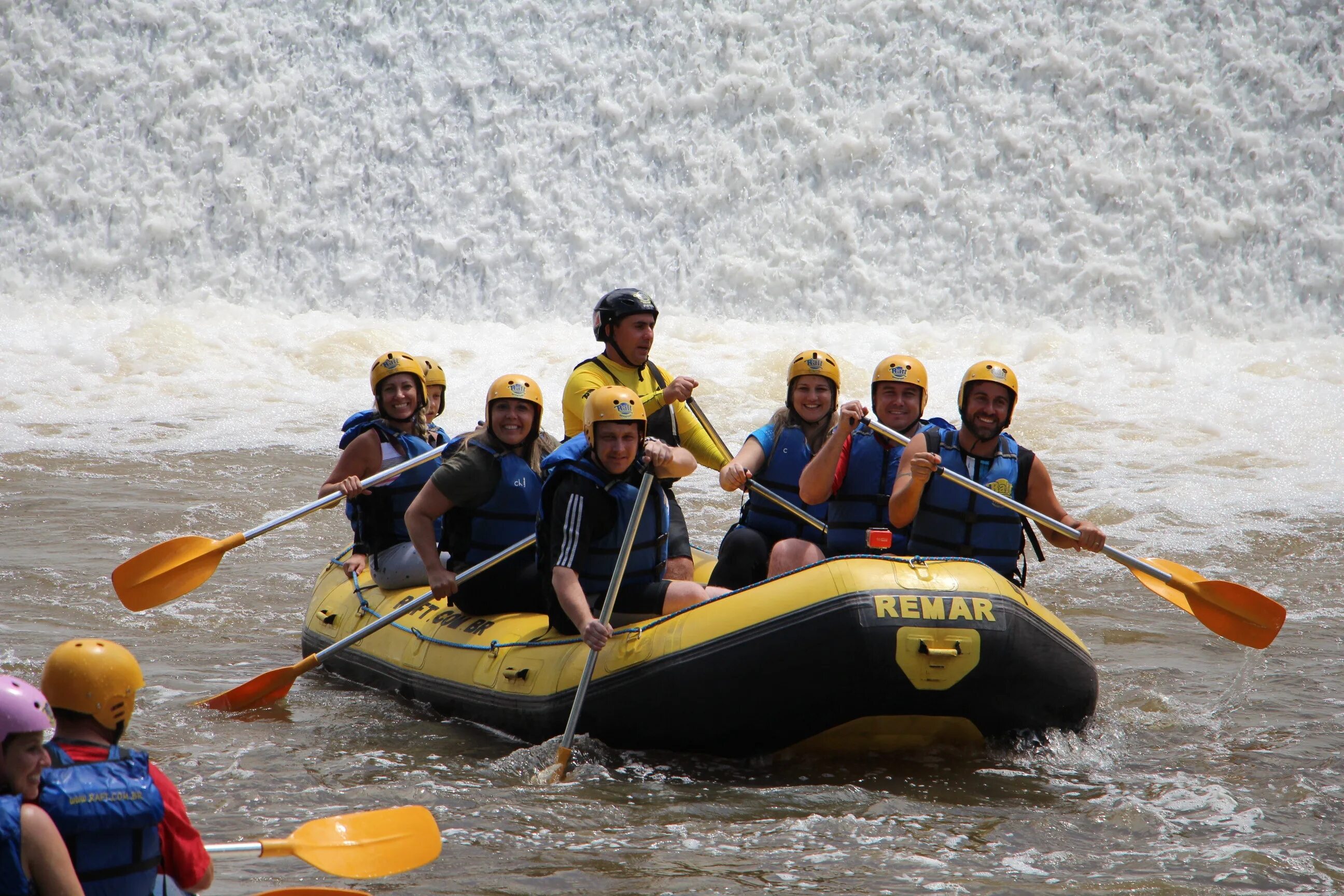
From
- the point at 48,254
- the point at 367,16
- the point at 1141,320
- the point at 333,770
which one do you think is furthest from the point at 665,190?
the point at 333,770

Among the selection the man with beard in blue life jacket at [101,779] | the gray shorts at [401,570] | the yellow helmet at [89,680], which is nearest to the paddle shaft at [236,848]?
the man with beard in blue life jacket at [101,779]

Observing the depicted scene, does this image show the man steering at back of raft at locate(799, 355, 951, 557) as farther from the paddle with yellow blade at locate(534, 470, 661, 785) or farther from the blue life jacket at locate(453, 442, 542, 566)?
the blue life jacket at locate(453, 442, 542, 566)

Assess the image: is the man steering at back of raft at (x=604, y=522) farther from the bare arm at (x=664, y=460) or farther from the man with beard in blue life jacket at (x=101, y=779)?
the man with beard in blue life jacket at (x=101, y=779)

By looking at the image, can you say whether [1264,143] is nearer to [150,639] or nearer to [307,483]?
[307,483]

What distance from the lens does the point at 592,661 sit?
4414 millimetres

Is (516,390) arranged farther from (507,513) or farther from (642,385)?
(642,385)

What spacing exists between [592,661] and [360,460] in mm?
1859

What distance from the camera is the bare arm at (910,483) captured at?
15.5 feet

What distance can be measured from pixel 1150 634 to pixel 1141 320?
8.73 m

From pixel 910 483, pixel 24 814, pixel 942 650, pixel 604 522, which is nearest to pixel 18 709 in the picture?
pixel 24 814

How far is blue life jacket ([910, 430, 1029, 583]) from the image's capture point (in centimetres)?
488

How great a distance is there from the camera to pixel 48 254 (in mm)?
14469

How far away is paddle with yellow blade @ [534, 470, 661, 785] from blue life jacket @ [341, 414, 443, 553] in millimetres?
1486

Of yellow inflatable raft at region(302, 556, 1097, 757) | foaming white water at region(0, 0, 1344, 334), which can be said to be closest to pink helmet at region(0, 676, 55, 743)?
yellow inflatable raft at region(302, 556, 1097, 757)
